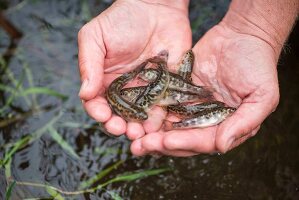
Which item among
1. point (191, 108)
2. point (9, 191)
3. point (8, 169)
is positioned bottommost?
point (8, 169)

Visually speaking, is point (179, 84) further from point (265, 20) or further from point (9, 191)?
point (9, 191)

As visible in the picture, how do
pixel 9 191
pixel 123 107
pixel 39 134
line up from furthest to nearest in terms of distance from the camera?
pixel 39 134, pixel 9 191, pixel 123 107

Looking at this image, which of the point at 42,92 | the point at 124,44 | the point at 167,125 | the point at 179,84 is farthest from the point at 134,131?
the point at 42,92

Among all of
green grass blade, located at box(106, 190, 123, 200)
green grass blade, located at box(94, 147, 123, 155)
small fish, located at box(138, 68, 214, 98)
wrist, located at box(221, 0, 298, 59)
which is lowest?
green grass blade, located at box(106, 190, 123, 200)

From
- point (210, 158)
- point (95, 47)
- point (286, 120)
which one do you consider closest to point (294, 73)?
point (286, 120)

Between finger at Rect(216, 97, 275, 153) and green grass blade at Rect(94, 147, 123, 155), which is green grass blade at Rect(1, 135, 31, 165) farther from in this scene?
finger at Rect(216, 97, 275, 153)

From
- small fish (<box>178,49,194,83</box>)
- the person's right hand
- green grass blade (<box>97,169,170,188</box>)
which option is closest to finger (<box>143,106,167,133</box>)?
the person's right hand
